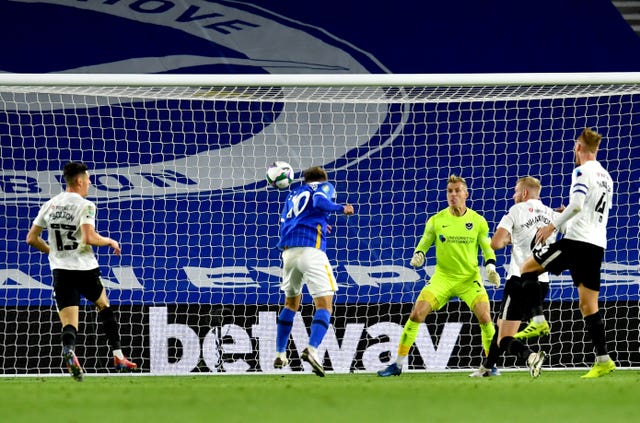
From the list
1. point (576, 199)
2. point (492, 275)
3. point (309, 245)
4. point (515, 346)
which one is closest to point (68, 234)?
point (309, 245)

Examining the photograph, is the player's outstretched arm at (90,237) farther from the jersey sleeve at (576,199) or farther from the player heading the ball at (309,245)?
the jersey sleeve at (576,199)

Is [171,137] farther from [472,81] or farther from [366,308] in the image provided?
[472,81]

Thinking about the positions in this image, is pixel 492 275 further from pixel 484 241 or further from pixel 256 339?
pixel 256 339

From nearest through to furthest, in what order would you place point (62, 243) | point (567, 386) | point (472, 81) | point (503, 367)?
1. point (567, 386)
2. point (62, 243)
3. point (472, 81)
4. point (503, 367)

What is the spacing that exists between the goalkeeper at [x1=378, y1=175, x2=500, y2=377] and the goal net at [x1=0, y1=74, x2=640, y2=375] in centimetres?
254

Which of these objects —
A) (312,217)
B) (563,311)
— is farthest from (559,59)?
(312,217)

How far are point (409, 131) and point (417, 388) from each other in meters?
6.71

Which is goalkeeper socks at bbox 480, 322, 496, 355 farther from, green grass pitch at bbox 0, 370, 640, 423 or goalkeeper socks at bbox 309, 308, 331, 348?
green grass pitch at bbox 0, 370, 640, 423

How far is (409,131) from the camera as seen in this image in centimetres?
1288

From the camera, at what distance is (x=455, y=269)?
8.70 meters

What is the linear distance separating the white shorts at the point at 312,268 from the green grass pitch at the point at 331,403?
1.41m

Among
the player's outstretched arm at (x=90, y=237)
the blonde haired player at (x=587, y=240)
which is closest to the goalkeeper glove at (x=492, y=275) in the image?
the blonde haired player at (x=587, y=240)

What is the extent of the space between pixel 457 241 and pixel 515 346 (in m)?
1.17

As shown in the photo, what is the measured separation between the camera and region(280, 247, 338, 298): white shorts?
830cm
